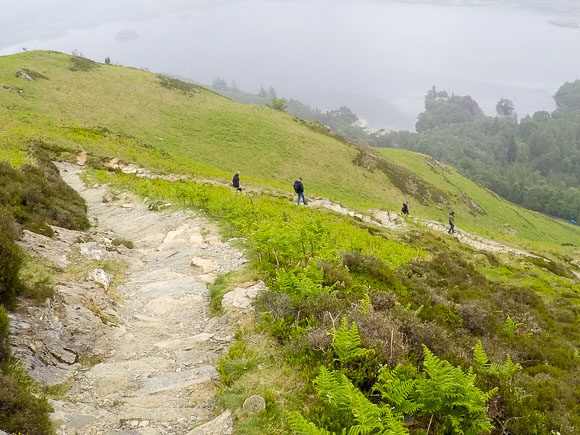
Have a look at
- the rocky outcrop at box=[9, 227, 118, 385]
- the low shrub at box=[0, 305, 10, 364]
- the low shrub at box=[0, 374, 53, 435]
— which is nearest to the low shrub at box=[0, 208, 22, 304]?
the rocky outcrop at box=[9, 227, 118, 385]

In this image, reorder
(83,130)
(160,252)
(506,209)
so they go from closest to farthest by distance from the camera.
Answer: (160,252) → (83,130) → (506,209)

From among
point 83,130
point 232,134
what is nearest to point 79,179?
point 83,130

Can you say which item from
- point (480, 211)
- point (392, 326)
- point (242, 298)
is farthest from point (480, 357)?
point (480, 211)

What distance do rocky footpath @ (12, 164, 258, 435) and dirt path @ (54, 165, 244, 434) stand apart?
0.7 inches

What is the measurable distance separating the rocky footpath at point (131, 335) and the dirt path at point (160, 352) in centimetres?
2

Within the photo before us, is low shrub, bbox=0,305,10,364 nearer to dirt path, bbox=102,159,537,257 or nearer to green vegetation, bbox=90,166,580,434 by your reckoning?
green vegetation, bbox=90,166,580,434

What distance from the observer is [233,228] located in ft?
46.4

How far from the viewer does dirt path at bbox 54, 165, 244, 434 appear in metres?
5.48

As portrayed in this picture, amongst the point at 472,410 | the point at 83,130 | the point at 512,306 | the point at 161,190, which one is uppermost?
the point at 83,130

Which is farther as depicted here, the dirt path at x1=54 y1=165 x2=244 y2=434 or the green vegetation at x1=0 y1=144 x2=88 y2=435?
the dirt path at x1=54 y1=165 x2=244 y2=434

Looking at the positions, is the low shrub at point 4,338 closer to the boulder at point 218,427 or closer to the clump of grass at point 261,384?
the boulder at point 218,427

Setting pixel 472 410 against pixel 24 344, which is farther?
pixel 24 344

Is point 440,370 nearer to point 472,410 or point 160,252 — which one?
point 472,410

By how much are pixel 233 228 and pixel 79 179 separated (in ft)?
44.8
